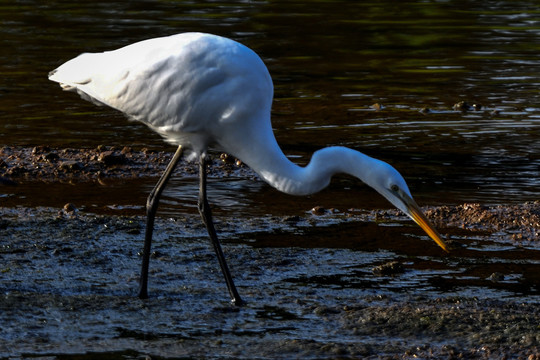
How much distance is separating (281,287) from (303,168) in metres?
0.75

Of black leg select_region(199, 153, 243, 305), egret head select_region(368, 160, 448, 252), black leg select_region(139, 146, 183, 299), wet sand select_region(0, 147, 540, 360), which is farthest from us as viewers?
black leg select_region(139, 146, 183, 299)

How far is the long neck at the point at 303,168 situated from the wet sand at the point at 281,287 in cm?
66

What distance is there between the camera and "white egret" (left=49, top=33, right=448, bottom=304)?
233 inches

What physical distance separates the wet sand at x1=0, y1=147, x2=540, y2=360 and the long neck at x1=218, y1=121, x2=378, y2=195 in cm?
66

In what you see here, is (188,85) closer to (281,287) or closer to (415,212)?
(281,287)

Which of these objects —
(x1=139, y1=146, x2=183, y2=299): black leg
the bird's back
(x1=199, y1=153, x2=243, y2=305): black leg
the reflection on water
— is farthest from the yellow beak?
the reflection on water

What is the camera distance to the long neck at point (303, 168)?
232 inches

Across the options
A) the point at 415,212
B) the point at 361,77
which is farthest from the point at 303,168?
the point at 361,77

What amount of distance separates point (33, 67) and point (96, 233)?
7462mm

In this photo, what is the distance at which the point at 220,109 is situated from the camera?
19.9ft

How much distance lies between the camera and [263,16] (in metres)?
19.2

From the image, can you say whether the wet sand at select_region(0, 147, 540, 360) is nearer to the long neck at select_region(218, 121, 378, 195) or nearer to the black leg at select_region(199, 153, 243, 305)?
the black leg at select_region(199, 153, 243, 305)

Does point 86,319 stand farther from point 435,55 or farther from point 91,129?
point 435,55

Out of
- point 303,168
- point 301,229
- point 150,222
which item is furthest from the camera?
point 301,229
